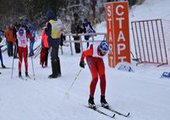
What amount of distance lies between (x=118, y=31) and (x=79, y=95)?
4.48m

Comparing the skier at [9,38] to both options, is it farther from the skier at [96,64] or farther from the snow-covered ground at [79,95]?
the skier at [96,64]

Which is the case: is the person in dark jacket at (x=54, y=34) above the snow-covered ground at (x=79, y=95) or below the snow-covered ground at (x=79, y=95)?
above

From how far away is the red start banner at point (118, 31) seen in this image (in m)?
13.4

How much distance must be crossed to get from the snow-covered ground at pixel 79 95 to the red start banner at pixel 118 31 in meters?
0.51

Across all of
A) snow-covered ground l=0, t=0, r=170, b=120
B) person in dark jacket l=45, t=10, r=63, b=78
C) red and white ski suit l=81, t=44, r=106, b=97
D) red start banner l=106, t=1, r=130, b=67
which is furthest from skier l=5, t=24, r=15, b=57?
red and white ski suit l=81, t=44, r=106, b=97

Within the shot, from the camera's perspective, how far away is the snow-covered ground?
7.95m

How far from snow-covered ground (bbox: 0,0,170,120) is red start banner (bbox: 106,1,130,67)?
505 mm

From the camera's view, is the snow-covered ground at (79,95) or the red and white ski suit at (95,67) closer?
the snow-covered ground at (79,95)

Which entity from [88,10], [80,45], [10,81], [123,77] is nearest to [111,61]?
[123,77]

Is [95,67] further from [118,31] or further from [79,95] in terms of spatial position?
[118,31]

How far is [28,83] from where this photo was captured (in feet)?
38.4

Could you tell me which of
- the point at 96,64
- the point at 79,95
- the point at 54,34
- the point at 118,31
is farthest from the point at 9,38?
the point at 96,64

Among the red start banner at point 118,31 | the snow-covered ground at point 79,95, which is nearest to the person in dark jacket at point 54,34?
the snow-covered ground at point 79,95

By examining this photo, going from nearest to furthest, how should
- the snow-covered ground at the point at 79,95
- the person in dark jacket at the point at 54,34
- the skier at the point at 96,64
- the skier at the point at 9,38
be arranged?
the snow-covered ground at the point at 79,95, the skier at the point at 96,64, the person in dark jacket at the point at 54,34, the skier at the point at 9,38
